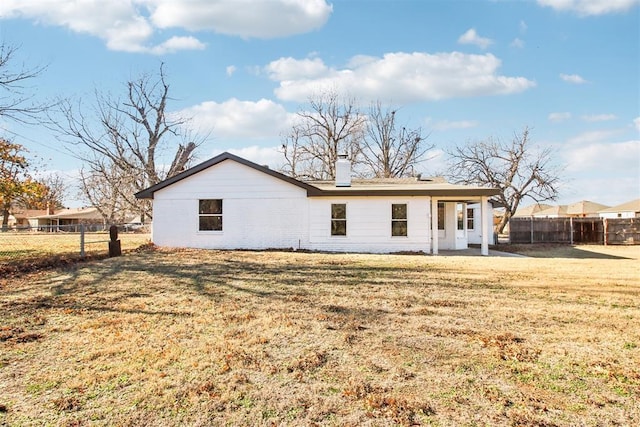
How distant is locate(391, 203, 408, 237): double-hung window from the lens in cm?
1617

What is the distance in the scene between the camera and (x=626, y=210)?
158ft

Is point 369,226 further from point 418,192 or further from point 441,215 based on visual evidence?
point 441,215

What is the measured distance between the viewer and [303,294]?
7582mm

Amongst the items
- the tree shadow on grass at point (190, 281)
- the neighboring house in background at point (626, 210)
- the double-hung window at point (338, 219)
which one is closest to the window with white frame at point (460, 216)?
the double-hung window at point (338, 219)

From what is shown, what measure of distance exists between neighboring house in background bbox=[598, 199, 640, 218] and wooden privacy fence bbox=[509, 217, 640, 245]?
92.0 ft

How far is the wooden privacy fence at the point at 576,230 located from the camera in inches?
905

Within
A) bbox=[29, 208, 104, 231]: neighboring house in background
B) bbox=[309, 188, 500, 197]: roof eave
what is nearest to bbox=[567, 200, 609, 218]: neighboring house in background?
bbox=[309, 188, 500, 197]: roof eave

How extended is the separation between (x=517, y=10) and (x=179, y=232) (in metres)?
14.3

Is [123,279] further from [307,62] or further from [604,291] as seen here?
[307,62]

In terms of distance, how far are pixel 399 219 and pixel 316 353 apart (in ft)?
40.1

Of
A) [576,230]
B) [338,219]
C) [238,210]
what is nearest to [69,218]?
[238,210]

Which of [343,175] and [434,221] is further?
[343,175]

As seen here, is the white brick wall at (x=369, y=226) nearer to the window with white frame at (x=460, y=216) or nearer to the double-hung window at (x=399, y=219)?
the double-hung window at (x=399, y=219)

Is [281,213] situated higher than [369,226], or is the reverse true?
[281,213]
